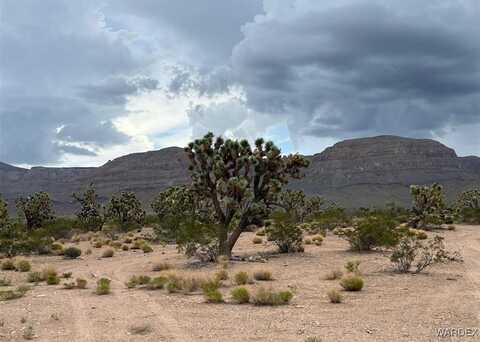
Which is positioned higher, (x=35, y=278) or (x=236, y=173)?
(x=236, y=173)

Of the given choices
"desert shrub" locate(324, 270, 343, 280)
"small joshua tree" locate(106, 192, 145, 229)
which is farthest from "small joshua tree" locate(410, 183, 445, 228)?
"desert shrub" locate(324, 270, 343, 280)

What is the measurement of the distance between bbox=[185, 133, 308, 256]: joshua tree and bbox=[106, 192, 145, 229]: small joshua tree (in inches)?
1260

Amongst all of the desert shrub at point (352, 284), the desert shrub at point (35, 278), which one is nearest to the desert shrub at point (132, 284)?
the desert shrub at point (35, 278)

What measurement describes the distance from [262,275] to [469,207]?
53394 millimetres

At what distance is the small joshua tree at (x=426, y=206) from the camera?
4775 cm

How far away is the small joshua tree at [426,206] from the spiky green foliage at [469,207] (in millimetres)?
10326

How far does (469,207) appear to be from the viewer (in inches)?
2559

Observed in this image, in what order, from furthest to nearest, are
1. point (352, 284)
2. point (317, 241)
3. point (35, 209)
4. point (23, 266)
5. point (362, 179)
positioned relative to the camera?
point (362, 179), point (35, 209), point (317, 241), point (23, 266), point (352, 284)

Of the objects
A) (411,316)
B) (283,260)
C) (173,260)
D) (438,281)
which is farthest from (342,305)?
(173,260)

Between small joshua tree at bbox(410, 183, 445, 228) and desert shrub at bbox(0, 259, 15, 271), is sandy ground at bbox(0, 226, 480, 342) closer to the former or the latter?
desert shrub at bbox(0, 259, 15, 271)

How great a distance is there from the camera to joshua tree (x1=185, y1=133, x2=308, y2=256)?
25.2 metres

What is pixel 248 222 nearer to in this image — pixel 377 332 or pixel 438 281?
pixel 438 281

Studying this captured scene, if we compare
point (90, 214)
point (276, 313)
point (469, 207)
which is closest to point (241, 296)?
point (276, 313)

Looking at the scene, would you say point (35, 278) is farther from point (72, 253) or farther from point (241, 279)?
point (72, 253)
